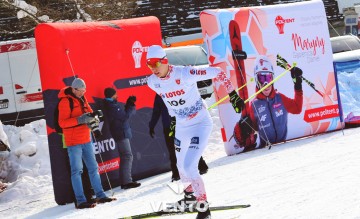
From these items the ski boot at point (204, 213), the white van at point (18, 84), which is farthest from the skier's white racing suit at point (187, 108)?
the white van at point (18, 84)

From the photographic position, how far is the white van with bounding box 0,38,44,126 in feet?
50.5

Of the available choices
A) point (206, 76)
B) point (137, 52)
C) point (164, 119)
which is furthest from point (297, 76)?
point (206, 76)

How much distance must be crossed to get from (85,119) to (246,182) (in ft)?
7.39

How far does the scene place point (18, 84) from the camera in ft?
51.0

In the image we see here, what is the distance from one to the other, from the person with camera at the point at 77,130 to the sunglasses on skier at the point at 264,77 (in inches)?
145

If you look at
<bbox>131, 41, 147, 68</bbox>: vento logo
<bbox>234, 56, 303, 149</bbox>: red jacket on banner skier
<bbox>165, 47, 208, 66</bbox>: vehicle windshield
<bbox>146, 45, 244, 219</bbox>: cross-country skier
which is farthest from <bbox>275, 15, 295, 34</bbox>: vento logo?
<bbox>146, 45, 244, 219</bbox>: cross-country skier

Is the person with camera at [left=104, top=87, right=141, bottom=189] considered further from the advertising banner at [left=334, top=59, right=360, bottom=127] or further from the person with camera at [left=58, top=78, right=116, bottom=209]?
the advertising banner at [left=334, top=59, right=360, bottom=127]

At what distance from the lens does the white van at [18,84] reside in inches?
606

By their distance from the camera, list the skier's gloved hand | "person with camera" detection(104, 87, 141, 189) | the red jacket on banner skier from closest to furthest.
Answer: the skier's gloved hand → "person with camera" detection(104, 87, 141, 189) → the red jacket on banner skier

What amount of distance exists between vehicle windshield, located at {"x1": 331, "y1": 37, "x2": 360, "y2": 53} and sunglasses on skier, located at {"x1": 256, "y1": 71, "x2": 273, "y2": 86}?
6020 millimetres

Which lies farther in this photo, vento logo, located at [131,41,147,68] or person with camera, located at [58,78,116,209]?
vento logo, located at [131,41,147,68]

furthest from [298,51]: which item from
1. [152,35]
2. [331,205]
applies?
[331,205]

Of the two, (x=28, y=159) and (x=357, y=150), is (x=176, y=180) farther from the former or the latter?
(x=28, y=159)

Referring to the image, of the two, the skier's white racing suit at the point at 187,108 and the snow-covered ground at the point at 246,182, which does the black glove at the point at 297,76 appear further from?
the skier's white racing suit at the point at 187,108
